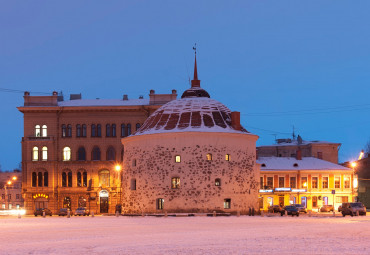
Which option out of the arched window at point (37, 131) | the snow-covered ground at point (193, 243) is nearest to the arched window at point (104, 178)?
the arched window at point (37, 131)

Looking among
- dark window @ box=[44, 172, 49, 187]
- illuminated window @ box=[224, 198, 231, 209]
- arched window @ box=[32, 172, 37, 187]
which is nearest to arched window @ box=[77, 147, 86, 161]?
dark window @ box=[44, 172, 49, 187]

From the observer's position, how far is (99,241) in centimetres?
2339

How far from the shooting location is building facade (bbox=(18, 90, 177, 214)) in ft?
228

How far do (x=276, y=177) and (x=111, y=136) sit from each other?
20994 mm

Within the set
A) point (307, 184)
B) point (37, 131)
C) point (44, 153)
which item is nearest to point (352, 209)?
point (307, 184)

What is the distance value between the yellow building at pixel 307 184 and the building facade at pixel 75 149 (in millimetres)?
16145

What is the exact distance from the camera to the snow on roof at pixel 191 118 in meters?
55.5

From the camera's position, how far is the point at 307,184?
234 ft

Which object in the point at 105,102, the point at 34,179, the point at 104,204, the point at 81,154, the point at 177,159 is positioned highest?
the point at 105,102

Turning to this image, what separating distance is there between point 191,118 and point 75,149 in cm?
2016

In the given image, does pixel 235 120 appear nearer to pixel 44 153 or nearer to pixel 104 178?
pixel 104 178

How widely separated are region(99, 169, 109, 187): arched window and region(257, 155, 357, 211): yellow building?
732 inches

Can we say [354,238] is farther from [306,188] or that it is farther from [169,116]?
[306,188]

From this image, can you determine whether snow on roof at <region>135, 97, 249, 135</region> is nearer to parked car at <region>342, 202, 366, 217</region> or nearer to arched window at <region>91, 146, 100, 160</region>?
parked car at <region>342, 202, 366, 217</region>
